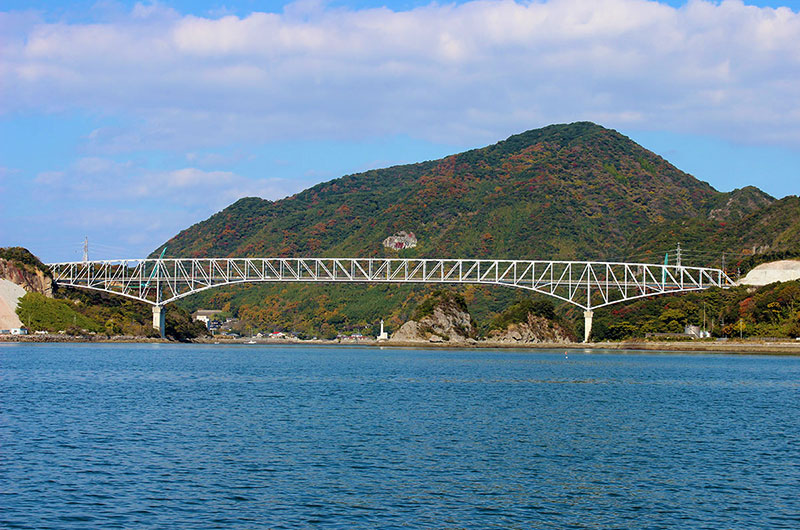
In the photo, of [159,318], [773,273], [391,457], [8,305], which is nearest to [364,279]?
[159,318]

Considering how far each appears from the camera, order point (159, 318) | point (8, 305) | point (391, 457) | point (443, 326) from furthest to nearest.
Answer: point (443, 326) < point (159, 318) < point (8, 305) < point (391, 457)

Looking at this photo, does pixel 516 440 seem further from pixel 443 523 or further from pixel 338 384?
pixel 338 384

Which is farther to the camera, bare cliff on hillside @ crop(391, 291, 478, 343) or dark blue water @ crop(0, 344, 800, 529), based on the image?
bare cliff on hillside @ crop(391, 291, 478, 343)

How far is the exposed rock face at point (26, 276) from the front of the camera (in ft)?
399

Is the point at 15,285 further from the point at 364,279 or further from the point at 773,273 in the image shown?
the point at 773,273

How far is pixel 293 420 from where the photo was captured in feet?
105

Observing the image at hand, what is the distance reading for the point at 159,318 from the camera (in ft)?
435

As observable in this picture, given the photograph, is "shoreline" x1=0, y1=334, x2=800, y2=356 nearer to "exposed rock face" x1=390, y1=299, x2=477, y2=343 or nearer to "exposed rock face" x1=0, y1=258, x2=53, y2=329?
"exposed rock face" x1=390, y1=299, x2=477, y2=343

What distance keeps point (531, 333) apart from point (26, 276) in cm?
7747

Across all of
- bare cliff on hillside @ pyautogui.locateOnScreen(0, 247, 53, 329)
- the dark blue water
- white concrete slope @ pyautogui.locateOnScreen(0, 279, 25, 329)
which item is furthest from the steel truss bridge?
the dark blue water

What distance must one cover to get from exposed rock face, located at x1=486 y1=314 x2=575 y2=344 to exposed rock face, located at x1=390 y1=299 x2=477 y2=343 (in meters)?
4.93

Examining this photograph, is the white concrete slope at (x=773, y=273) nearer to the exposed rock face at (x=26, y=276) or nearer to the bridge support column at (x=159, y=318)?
the bridge support column at (x=159, y=318)

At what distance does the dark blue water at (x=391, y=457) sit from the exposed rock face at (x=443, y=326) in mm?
90701

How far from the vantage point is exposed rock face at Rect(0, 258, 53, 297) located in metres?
122
